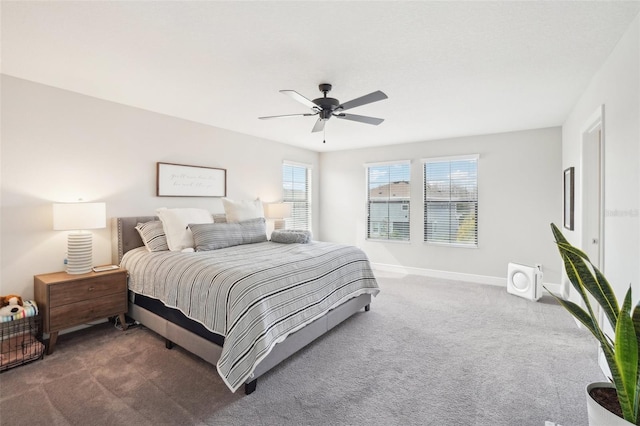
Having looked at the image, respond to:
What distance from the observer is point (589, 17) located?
187cm

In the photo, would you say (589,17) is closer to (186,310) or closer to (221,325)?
(221,325)

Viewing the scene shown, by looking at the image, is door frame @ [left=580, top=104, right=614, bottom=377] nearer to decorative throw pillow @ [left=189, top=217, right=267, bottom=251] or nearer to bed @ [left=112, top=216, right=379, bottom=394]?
bed @ [left=112, top=216, right=379, bottom=394]

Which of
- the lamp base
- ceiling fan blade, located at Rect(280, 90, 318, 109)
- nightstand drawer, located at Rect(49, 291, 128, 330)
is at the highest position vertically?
ceiling fan blade, located at Rect(280, 90, 318, 109)

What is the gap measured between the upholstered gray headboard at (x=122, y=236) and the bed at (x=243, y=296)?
10 millimetres

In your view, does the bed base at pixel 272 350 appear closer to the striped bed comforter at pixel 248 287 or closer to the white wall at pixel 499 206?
the striped bed comforter at pixel 248 287

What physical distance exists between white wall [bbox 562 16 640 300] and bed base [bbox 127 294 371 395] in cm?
221

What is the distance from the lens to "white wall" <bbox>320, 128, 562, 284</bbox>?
14.8ft

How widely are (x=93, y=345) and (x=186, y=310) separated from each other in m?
1.18

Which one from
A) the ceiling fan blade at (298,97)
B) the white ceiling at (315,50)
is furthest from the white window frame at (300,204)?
the ceiling fan blade at (298,97)

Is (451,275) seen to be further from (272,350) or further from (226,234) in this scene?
(272,350)

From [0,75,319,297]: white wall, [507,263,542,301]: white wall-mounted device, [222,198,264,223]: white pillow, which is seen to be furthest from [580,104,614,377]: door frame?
[0,75,319,297]: white wall

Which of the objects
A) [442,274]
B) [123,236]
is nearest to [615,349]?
[123,236]

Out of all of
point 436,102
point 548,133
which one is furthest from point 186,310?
point 548,133

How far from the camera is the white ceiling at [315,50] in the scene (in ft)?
6.00
